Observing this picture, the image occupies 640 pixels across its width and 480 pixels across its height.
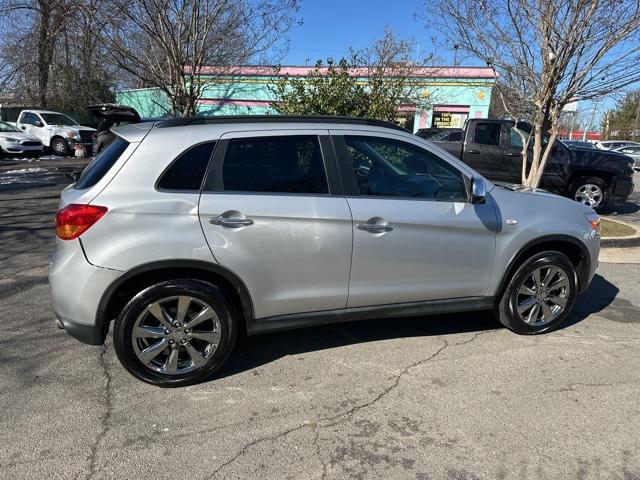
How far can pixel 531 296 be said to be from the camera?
13.5 feet

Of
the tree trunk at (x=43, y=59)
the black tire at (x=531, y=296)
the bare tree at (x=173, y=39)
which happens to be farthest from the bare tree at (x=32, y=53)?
the black tire at (x=531, y=296)

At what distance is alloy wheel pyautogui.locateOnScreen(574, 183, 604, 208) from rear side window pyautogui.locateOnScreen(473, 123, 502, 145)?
195 centimetres

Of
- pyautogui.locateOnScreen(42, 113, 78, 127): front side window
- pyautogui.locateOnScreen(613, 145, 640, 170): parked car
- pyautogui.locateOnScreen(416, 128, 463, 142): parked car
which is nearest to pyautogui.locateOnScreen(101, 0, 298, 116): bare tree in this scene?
pyautogui.locateOnScreen(416, 128, 463, 142): parked car

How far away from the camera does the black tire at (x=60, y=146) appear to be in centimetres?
2017

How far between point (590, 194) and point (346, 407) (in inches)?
358

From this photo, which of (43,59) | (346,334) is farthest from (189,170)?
(43,59)

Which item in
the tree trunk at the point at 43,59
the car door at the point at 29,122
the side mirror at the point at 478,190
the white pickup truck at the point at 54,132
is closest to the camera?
the side mirror at the point at 478,190

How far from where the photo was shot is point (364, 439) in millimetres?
2803

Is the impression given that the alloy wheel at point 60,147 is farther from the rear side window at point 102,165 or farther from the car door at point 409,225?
the car door at point 409,225

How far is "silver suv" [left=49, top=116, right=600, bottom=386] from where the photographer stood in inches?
121

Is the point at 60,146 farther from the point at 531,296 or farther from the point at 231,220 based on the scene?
the point at 531,296

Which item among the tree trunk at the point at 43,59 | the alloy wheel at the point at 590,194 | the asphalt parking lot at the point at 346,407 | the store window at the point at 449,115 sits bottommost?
the asphalt parking lot at the point at 346,407

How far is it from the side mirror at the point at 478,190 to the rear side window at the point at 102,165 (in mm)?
2446

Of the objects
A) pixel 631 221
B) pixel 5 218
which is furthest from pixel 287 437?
pixel 631 221
